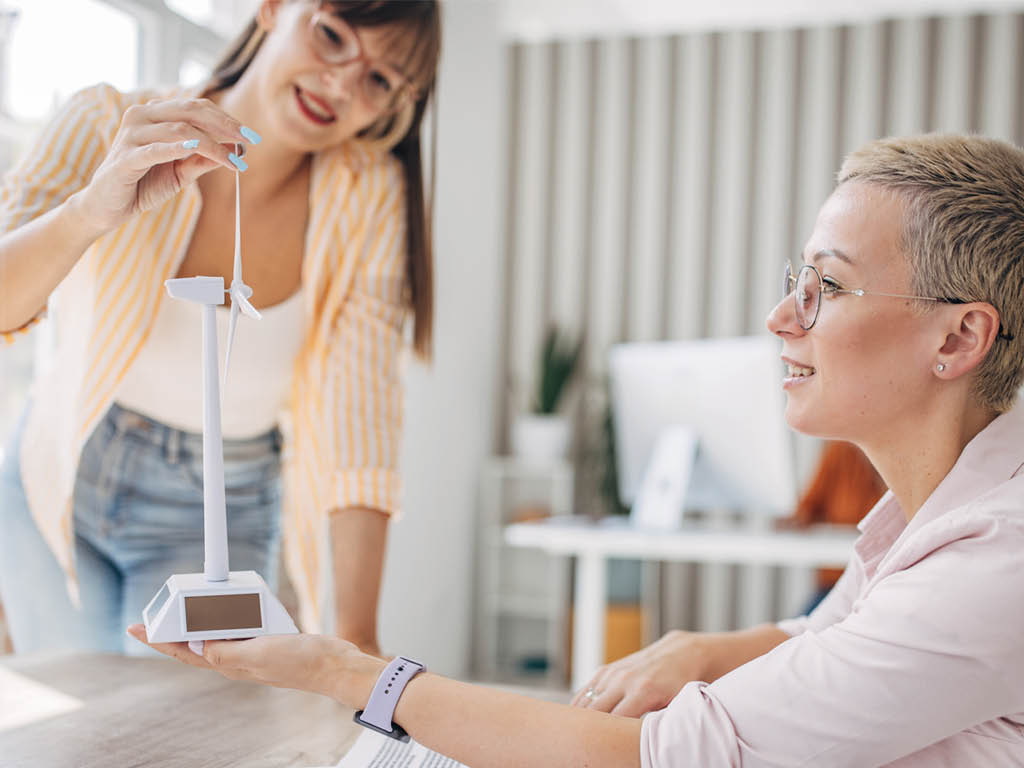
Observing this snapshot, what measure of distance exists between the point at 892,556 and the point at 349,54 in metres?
1.03

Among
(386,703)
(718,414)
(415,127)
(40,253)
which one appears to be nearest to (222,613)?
(386,703)

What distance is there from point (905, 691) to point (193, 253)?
3.36 ft

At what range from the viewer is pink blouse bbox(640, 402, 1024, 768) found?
86 cm

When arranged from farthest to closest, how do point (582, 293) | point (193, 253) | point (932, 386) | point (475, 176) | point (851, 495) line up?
point (582, 293)
point (475, 176)
point (851, 495)
point (193, 253)
point (932, 386)

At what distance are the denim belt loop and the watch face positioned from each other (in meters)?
→ 0.50

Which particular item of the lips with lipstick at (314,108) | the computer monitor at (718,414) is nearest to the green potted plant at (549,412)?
Result: the computer monitor at (718,414)

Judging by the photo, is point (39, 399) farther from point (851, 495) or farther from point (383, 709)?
point (851, 495)

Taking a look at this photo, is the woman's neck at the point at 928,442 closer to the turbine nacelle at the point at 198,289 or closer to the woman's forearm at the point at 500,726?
the woman's forearm at the point at 500,726

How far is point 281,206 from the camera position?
4.94 ft

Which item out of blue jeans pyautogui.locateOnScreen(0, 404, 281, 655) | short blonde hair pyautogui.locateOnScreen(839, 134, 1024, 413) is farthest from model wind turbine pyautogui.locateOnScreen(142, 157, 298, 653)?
short blonde hair pyautogui.locateOnScreen(839, 134, 1024, 413)

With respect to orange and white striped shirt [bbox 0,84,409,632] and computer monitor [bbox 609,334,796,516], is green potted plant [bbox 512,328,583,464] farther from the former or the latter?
orange and white striped shirt [bbox 0,84,409,632]


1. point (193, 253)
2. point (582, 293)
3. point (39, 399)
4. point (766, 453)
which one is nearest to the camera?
point (193, 253)

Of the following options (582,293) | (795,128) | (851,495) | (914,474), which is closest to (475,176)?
(582,293)

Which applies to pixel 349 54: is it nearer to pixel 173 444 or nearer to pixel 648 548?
pixel 173 444
